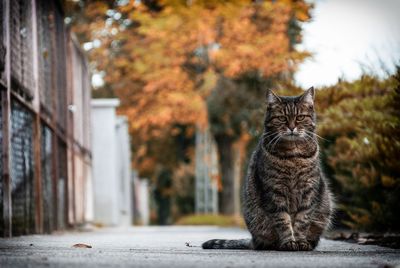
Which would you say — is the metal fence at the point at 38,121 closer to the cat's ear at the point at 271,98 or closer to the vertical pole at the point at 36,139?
the vertical pole at the point at 36,139

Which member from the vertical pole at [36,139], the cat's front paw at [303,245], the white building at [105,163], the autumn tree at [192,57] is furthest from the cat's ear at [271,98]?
the white building at [105,163]

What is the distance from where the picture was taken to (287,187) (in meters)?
6.20

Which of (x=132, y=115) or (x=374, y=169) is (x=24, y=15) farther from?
(x=132, y=115)

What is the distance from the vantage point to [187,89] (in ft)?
85.5

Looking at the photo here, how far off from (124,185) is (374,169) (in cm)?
1971

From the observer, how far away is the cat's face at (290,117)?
632cm

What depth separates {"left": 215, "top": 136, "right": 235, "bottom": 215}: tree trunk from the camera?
84.8ft

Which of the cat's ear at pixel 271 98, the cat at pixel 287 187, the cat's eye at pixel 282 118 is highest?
the cat's ear at pixel 271 98


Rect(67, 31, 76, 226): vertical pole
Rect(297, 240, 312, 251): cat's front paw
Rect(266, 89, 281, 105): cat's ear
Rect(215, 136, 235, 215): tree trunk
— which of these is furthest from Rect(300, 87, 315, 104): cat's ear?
Rect(215, 136, 235, 215): tree trunk

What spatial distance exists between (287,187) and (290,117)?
605 millimetres

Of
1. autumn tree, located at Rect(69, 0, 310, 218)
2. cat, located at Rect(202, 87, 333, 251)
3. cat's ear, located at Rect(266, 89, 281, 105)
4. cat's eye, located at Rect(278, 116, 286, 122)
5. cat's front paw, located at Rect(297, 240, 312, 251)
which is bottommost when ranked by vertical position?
cat's front paw, located at Rect(297, 240, 312, 251)

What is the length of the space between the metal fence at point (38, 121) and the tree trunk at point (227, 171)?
1085cm

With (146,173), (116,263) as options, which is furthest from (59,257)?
(146,173)

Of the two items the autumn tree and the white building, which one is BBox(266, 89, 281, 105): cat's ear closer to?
the autumn tree
